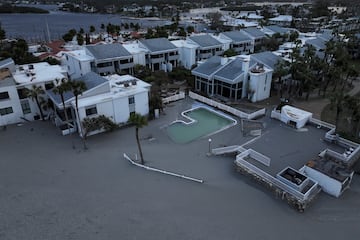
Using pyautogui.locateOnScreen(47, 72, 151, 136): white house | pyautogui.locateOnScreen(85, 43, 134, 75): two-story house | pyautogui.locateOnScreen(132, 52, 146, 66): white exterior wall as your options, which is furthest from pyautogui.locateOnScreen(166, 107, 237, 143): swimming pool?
pyautogui.locateOnScreen(132, 52, 146, 66): white exterior wall

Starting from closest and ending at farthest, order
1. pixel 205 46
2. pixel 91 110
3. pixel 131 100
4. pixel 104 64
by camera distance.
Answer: pixel 91 110 → pixel 131 100 → pixel 104 64 → pixel 205 46

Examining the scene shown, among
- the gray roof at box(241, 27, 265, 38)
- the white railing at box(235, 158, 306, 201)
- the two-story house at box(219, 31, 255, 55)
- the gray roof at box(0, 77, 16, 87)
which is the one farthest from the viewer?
the gray roof at box(241, 27, 265, 38)

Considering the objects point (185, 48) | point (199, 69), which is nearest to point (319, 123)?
point (199, 69)

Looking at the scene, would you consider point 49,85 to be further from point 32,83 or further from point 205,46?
point 205,46

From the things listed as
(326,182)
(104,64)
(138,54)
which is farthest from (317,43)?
(326,182)

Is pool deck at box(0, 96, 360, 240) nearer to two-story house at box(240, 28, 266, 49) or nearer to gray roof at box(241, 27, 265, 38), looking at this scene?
two-story house at box(240, 28, 266, 49)

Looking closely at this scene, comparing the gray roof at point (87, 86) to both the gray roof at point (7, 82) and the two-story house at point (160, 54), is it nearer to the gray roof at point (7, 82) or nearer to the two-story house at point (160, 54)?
the gray roof at point (7, 82)
